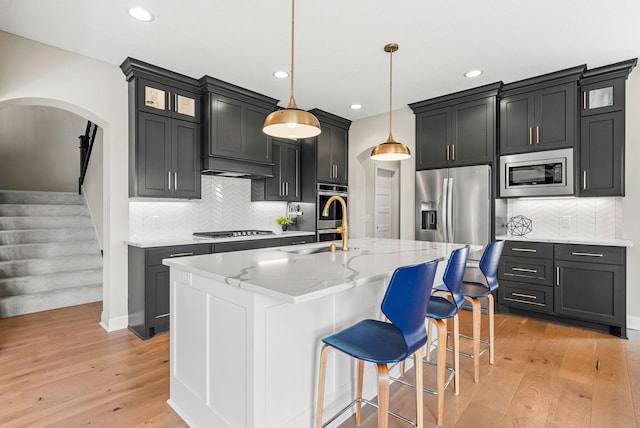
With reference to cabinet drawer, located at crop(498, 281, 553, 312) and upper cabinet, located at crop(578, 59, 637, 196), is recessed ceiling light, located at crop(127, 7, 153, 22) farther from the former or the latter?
cabinet drawer, located at crop(498, 281, 553, 312)

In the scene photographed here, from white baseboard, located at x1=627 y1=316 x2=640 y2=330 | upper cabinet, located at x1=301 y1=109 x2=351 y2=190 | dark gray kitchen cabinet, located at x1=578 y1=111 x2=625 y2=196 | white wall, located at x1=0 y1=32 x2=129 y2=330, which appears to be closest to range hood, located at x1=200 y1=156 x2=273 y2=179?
upper cabinet, located at x1=301 y1=109 x2=351 y2=190

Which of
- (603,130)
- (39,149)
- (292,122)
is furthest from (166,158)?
(603,130)

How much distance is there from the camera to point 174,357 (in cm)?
204

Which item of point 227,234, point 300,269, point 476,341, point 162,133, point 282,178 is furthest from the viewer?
point 282,178

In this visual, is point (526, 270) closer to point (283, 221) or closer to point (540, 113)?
point (540, 113)

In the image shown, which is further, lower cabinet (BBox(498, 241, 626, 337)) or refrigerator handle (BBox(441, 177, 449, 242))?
refrigerator handle (BBox(441, 177, 449, 242))

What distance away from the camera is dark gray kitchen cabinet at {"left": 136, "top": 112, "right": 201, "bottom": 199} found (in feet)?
11.3

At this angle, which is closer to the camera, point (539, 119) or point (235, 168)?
point (539, 119)

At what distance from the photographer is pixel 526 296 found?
12.5 feet

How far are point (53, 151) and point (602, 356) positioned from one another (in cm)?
865

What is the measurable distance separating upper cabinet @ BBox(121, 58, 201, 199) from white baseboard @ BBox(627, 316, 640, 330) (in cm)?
490

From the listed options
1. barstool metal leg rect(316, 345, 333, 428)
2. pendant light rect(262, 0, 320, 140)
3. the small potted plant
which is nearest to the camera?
barstool metal leg rect(316, 345, 333, 428)

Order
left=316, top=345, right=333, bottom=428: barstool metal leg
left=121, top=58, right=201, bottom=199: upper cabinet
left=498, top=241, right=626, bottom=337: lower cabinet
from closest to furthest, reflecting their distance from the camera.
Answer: left=316, top=345, right=333, bottom=428: barstool metal leg → left=498, top=241, right=626, bottom=337: lower cabinet → left=121, top=58, right=201, bottom=199: upper cabinet

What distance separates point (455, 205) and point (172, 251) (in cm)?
341
